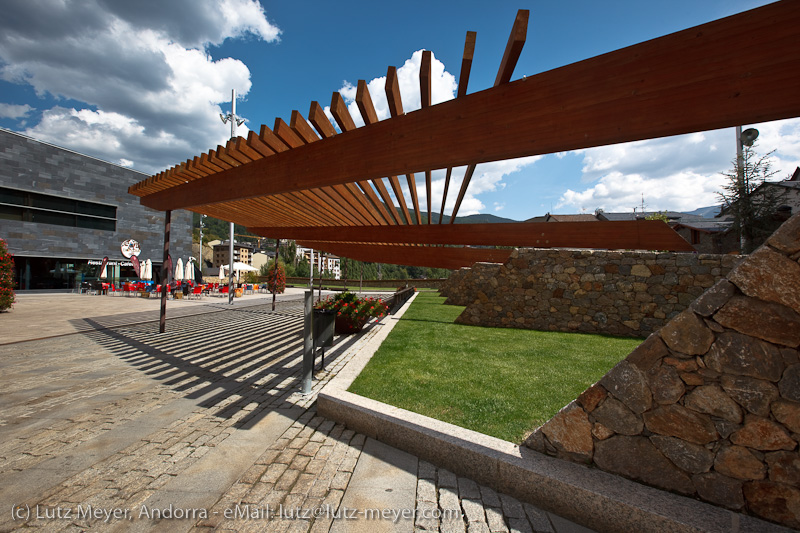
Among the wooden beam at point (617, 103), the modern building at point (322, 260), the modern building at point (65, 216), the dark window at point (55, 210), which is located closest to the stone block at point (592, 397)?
the wooden beam at point (617, 103)

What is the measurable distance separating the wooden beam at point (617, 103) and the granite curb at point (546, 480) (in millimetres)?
2056

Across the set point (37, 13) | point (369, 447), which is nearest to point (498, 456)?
point (369, 447)

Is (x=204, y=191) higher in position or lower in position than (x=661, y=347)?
higher

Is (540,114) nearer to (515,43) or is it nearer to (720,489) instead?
(515,43)

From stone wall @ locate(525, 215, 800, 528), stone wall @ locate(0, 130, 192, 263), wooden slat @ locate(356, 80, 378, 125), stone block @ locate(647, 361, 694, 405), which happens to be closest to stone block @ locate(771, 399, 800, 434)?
stone wall @ locate(525, 215, 800, 528)

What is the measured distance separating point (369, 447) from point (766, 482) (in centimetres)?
254

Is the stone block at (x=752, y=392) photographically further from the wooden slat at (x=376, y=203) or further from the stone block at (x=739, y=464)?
the wooden slat at (x=376, y=203)

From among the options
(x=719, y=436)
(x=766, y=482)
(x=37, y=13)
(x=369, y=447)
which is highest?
(x=37, y=13)

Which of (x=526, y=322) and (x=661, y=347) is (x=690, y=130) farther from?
(x=526, y=322)

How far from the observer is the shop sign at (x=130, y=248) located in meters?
26.0

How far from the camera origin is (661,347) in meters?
1.96

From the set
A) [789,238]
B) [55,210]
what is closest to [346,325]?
[789,238]

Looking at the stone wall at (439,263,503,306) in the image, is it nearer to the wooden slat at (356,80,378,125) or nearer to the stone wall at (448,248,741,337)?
the stone wall at (448,248,741,337)

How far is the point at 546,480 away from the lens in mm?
2012
